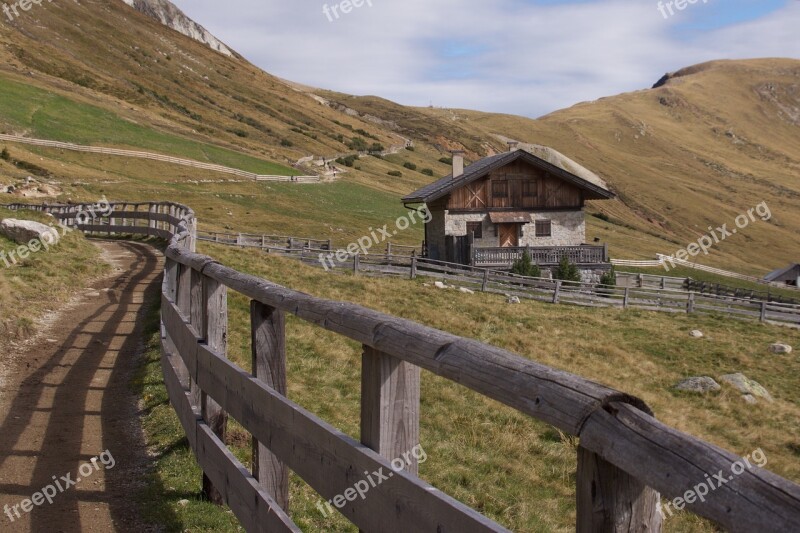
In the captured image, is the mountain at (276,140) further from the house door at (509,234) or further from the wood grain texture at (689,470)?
the wood grain texture at (689,470)

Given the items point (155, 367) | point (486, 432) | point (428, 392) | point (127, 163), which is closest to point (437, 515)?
point (155, 367)

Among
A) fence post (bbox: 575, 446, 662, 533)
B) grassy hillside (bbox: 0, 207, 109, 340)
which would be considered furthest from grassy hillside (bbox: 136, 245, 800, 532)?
fence post (bbox: 575, 446, 662, 533)

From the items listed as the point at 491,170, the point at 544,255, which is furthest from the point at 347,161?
the point at 544,255

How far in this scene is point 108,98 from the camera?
8888 cm

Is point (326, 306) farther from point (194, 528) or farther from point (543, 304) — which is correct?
point (543, 304)

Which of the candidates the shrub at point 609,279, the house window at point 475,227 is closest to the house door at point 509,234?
the house window at point 475,227

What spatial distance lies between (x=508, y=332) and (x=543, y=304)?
8.59m

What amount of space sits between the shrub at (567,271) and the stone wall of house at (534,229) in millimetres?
3826

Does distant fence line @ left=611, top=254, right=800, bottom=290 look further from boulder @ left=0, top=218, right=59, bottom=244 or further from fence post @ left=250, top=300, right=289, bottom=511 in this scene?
fence post @ left=250, top=300, right=289, bottom=511

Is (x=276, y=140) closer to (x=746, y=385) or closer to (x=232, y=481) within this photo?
(x=746, y=385)

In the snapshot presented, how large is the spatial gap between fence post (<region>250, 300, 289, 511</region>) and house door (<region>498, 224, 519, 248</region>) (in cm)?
3972

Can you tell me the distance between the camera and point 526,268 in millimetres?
38375

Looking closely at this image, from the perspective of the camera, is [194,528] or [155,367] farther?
[155,367]

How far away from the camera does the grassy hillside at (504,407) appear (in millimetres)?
8008
